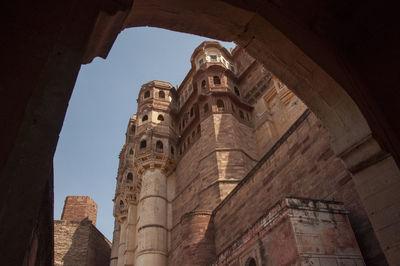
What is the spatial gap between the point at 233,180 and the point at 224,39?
12.3m

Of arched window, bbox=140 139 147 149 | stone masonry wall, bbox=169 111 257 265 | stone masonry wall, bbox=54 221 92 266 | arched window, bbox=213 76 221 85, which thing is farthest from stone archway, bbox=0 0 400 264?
stone masonry wall, bbox=54 221 92 266

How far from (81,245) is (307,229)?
22.5 m

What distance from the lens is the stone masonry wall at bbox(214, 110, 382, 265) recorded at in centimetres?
650

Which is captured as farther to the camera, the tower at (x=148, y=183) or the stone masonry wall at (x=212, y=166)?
the tower at (x=148, y=183)

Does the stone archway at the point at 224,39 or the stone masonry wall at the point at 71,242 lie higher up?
the stone masonry wall at the point at 71,242

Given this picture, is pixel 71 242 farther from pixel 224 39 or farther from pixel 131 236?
pixel 224 39

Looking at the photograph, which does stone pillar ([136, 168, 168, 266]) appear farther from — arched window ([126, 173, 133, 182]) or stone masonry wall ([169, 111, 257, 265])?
arched window ([126, 173, 133, 182])

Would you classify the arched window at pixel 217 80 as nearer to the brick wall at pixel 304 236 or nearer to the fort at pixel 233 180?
the fort at pixel 233 180

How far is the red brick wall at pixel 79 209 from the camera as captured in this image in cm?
2694

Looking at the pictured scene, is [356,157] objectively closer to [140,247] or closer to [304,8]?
[304,8]

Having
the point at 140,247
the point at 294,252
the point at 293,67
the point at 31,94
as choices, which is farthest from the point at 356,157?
the point at 140,247

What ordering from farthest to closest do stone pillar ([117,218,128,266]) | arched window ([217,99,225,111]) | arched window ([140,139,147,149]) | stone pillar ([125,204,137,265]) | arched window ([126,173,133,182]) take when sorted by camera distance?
arched window ([126,173,133,182])
stone pillar ([117,218,128,266])
arched window ([140,139,147,149])
stone pillar ([125,204,137,265])
arched window ([217,99,225,111])

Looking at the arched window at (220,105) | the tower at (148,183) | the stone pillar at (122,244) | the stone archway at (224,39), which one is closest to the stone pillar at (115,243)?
the tower at (148,183)

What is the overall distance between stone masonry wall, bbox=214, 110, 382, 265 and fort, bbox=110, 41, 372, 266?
27mm
